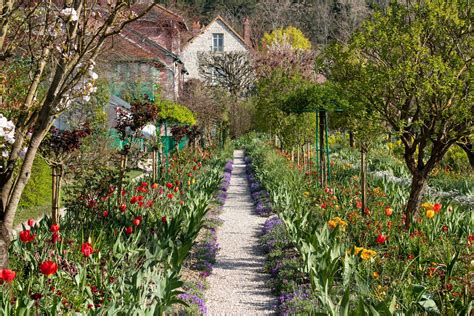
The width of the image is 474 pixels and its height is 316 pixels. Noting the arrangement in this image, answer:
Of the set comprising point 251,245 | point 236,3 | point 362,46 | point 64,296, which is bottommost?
point 251,245

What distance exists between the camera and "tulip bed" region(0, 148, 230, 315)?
3.67 meters

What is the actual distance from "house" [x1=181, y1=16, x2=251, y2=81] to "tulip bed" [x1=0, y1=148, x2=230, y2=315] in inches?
1682

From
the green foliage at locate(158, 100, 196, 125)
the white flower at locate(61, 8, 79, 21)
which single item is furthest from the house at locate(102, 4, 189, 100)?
the white flower at locate(61, 8, 79, 21)

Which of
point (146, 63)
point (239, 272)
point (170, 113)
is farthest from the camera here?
point (146, 63)

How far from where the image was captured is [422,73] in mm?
6953

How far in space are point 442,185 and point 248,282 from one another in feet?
23.9

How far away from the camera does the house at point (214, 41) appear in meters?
49.5

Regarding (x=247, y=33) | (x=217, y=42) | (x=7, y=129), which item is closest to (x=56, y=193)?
(x=7, y=129)

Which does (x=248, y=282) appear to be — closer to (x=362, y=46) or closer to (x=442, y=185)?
(x=362, y=46)

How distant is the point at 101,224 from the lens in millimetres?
6082

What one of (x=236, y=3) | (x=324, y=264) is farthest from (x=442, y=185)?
(x=236, y=3)

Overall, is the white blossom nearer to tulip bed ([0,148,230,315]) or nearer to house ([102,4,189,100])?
tulip bed ([0,148,230,315])

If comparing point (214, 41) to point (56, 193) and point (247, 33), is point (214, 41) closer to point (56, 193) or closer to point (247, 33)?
point (247, 33)

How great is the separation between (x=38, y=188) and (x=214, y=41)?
3990 cm
